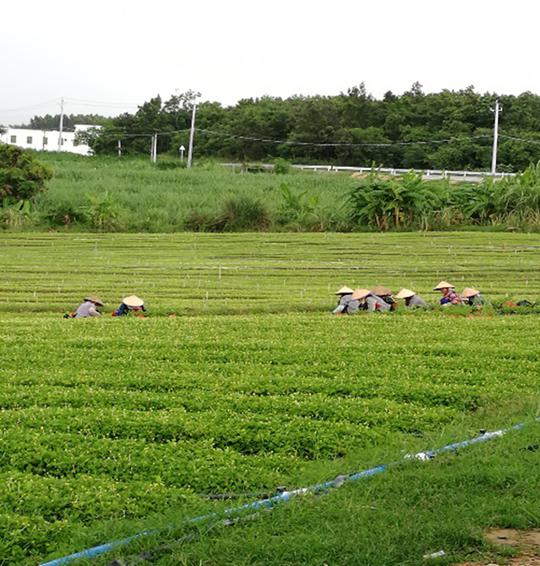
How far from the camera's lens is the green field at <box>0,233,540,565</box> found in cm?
505

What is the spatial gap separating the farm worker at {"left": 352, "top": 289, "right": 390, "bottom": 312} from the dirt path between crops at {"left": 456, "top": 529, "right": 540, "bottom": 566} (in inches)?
353

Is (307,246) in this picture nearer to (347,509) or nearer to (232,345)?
(232,345)

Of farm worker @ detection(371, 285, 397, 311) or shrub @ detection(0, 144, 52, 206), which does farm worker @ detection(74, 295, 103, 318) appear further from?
shrub @ detection(0, 144, 52, 206)

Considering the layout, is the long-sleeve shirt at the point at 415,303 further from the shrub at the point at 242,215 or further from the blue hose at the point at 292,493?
the shrub at the point at 242,215

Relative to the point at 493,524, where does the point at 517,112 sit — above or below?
above

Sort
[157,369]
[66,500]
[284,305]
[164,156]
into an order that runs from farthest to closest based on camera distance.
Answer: [164,156], [284,305], [157,369], [66,500]

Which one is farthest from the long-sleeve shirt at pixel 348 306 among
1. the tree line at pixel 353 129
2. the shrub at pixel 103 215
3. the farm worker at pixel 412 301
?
the tree line at pixel 353 129

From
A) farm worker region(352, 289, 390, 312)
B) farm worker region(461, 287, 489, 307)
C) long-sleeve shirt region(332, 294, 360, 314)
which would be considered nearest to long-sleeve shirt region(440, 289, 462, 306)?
farm worker region(461, 287, 489, 307)

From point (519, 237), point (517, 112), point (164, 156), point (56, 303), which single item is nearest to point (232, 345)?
point (56, 303)

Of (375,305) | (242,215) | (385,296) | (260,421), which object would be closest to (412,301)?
(385,296)

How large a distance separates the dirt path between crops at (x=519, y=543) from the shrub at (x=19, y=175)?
30493 mm

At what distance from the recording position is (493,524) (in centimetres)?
515

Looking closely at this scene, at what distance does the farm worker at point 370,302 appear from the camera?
551 inches

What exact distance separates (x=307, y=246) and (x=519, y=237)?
659 centimetres
